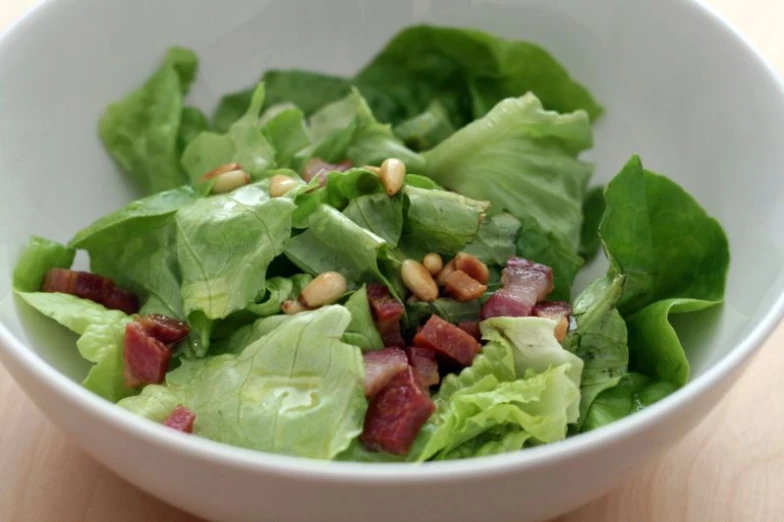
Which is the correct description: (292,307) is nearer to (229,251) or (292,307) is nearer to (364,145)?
(229,251)

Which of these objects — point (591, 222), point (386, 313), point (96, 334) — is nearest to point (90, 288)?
point (96, 334)

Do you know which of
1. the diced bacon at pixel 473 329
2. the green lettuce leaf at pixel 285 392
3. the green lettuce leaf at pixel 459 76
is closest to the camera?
the green lettuce leaf at pixel 285 392

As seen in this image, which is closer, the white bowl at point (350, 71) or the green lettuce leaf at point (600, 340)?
the white bowl at point (350, 71)

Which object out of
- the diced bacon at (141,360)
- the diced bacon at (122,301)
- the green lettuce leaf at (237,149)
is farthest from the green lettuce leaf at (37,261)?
the green lettuce leaf at (237,149)

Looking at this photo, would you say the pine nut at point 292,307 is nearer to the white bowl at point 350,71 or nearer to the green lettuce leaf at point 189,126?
the white bowl at point 350,71

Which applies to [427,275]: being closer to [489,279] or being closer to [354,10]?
[489,279]

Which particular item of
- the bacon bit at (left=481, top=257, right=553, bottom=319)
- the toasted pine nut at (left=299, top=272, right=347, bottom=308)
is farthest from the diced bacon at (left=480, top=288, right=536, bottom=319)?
the toasted pine nut at (left=299, top=272, right=347, bottom=308)

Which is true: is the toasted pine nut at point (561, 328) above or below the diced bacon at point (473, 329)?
above
